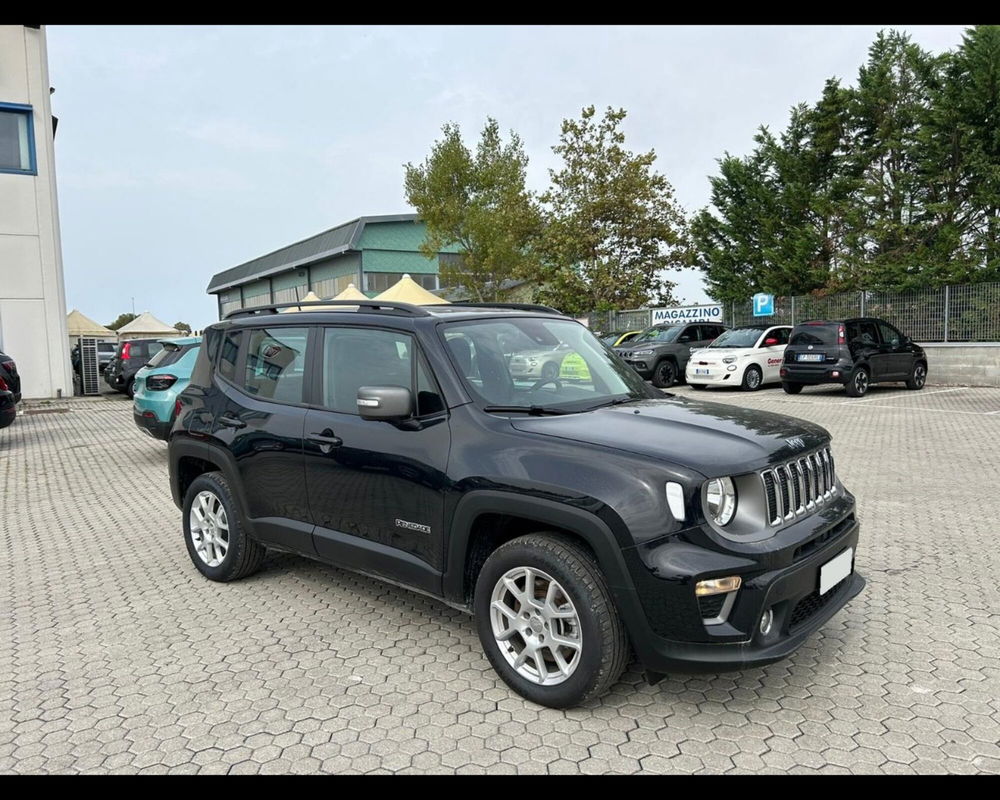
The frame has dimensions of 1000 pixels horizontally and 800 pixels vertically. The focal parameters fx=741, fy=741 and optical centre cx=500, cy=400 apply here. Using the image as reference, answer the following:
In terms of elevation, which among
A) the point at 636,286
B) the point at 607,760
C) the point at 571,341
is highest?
the point at 636,286

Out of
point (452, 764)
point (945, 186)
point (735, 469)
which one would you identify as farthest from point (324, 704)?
point (945, 186)

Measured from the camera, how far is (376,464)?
377 centimetres

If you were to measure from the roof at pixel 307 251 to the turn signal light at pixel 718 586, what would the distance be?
38.0 m

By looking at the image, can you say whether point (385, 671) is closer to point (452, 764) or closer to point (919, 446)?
point (452, 764)

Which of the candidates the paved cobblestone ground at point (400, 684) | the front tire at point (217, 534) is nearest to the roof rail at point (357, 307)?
the front tire at point (217, 534)

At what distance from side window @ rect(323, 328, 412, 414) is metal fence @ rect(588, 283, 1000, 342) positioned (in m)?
20.1

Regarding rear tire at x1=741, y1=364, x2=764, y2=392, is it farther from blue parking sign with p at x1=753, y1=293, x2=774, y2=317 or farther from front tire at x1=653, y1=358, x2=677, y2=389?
blue parking sign with p at x1=753, y1=293, x2=774, y2=317

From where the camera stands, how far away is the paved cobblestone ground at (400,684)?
2873 mm

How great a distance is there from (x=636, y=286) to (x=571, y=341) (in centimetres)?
2603

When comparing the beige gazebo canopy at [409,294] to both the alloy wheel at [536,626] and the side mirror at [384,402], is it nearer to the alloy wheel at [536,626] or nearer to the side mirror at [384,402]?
the side mirror at [384,402]

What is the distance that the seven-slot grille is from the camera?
3.13m

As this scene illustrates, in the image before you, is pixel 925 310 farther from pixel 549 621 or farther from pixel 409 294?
pixel 549 621

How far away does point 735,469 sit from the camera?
3.03 metres

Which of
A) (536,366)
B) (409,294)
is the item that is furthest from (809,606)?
(409,294)
